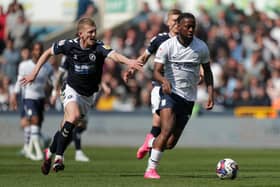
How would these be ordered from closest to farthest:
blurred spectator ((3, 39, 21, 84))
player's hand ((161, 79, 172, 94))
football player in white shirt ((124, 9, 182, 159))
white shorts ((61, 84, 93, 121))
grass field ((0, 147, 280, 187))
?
grass field ((0, 147, 280, 187)) → player's hand ((161, 79, 172, 94)) → white shorts ((61, 84, 93, 121)) → football player in white shirt ((124, 9, 182, 159)) → blurred spectator ((3, 39, 21, 84))

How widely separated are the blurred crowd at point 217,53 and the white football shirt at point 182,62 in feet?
45.6

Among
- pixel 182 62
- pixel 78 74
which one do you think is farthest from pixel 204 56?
A: pixel 78 74

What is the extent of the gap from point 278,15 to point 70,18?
23.6 ft

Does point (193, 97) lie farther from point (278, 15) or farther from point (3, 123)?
point (278, 15)

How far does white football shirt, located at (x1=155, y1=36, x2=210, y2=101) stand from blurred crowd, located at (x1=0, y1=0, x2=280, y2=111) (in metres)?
13.9

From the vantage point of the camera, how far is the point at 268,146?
2617 cm

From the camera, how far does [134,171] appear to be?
15.1 meters

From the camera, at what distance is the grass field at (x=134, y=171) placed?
12477 millimetres

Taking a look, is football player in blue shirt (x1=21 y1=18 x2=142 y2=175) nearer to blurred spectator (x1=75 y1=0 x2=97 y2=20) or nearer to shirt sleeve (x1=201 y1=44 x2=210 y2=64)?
shirt sleeve (x1=201 y1=44 x2=210 y2=64)

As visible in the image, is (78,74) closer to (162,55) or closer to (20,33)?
(162,55)

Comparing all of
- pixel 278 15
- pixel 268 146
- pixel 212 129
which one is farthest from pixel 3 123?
pixel 278 15

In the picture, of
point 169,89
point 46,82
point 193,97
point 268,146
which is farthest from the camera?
point 268,146

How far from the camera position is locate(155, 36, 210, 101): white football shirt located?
13242mm

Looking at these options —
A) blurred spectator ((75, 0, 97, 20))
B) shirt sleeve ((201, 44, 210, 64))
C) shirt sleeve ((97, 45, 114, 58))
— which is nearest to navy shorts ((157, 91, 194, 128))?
shirt sleeve ((201, 44, 210, 64))
